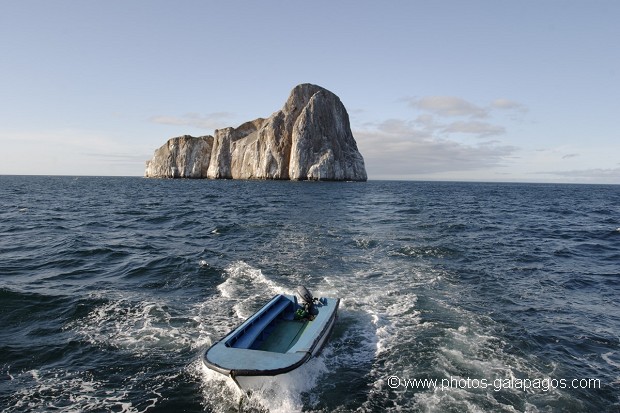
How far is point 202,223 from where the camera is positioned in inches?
1268

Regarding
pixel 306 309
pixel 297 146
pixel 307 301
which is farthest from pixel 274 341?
pixel 297 146

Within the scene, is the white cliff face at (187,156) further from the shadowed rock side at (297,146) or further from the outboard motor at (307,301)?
the outboard motor at (307,301)

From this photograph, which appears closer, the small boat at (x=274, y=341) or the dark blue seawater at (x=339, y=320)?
the small boat at (x=274, y=341)

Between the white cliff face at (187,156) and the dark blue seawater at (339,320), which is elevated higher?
the white cliff face at (187,156)

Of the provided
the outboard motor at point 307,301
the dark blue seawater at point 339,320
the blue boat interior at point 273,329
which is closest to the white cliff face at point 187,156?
the dark blue seawater at point 339,320

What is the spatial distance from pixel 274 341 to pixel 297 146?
326 feet

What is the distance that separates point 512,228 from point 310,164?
80.3 m

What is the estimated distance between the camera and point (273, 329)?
11.3m

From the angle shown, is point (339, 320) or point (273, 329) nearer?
point (273, 329)

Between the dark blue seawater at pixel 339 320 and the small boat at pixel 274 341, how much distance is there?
21.1 inches

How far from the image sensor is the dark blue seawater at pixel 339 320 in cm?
827

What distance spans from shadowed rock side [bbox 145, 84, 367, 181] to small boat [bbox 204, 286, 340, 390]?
95591mm

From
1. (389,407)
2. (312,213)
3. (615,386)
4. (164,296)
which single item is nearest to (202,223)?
(312,213)

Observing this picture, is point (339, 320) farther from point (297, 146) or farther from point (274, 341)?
point (297, 146)
